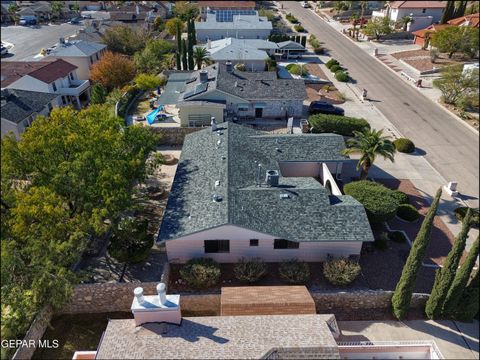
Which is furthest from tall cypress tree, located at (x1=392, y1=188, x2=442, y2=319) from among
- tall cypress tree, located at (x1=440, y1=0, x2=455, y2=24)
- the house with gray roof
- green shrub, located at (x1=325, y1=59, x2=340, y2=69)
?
tall cypress tree, located at (x1=440, y1=0, x2=455, y2=24)

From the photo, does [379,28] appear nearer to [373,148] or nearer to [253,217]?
[373,148]

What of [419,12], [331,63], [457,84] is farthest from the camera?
[419,12]

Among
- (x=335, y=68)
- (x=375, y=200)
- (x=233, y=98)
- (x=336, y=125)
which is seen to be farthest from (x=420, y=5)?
(x=375, y=200)

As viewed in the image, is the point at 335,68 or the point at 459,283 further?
the point at 335,68

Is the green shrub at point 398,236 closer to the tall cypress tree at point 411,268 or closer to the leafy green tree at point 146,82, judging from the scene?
the tall cypress tree at point 411,268

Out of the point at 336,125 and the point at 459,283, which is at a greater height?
the point at 336,125

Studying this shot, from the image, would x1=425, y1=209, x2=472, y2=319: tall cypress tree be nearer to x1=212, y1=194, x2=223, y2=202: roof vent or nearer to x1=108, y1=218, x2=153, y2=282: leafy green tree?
x1=212, y1=194, x2=223, y2=202: roof vent
